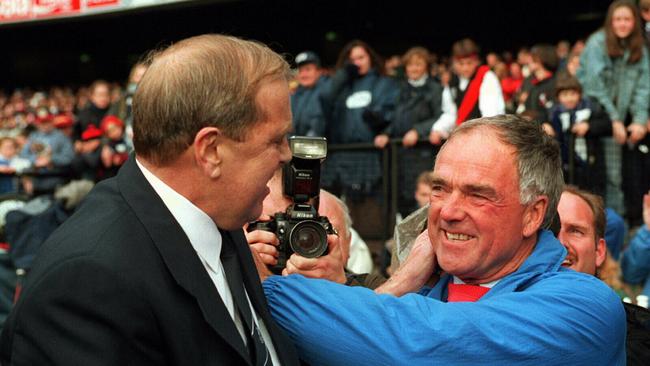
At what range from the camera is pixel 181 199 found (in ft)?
6.07

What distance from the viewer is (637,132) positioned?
22.3 ft

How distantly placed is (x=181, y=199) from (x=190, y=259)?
0.42ft

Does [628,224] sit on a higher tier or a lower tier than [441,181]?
lower

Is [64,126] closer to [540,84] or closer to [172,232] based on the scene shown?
[540,84]

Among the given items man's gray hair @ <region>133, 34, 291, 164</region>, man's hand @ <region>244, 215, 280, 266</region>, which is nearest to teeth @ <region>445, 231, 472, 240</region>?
man's hand @ <region>244, 215, 280, 266</region>

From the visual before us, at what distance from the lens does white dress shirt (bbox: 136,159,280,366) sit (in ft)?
6.07

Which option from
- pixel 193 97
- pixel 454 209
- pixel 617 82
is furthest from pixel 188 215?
pixel 617 82

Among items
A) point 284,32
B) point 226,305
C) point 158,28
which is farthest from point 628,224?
point 158,28

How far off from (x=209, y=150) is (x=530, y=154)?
41.6 inches

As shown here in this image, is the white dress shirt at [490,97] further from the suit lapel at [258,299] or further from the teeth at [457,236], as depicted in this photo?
the suit lapel at [258,299]

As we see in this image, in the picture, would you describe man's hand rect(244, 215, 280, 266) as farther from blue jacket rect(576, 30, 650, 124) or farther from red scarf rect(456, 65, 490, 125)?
blue jacket rect(576, 30, 650, 124)

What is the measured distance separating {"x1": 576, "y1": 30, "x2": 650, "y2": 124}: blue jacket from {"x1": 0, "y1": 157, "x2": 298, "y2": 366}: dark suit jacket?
5803 millimetres

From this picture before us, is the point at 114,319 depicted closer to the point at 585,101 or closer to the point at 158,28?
the point at 585,101

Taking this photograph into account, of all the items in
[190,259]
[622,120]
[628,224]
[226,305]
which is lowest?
[628,224]
